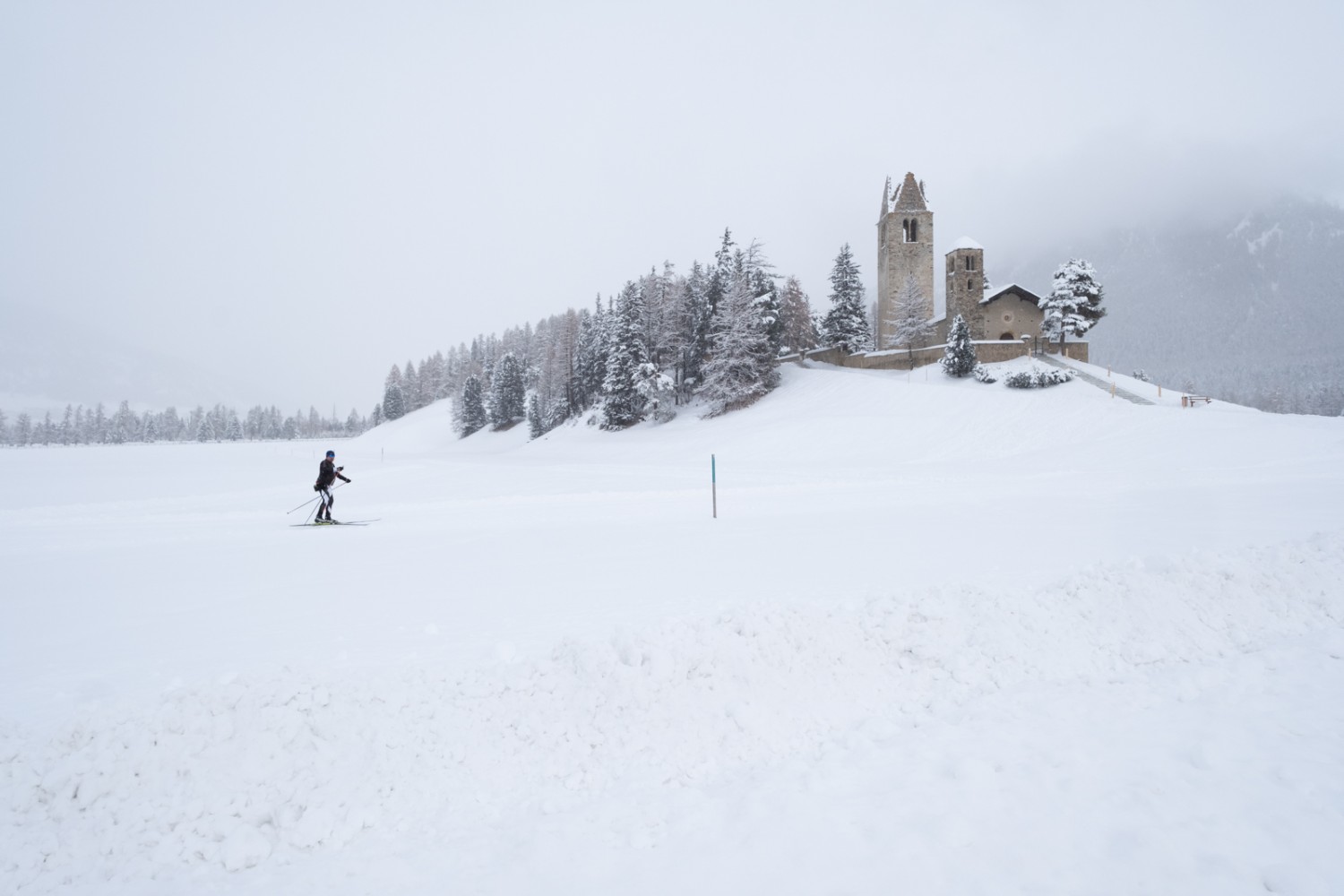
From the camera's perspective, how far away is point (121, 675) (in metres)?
6.32

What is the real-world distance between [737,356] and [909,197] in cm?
3307

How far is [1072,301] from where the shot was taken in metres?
48.8

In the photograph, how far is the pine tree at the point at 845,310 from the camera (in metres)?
59.2

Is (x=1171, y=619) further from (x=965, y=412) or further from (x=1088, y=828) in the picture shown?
(x=965, y=412)

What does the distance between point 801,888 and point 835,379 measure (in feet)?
156

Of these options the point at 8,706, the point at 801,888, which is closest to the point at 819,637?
the point at 801,888

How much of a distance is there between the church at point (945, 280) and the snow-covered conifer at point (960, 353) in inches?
136

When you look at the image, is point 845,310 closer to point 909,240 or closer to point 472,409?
point 909,240

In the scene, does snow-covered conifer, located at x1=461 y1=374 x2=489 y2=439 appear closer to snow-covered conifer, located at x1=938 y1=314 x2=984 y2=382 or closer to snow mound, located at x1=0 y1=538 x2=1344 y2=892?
snow-covered conifer, located at x1=938 y1=314 x2=984 y2=382

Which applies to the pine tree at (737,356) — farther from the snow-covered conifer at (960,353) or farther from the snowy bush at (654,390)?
the snow-covered conifer at (960,353)

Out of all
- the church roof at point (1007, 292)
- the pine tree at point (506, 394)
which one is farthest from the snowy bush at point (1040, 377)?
the pine tree at point (506, 394)

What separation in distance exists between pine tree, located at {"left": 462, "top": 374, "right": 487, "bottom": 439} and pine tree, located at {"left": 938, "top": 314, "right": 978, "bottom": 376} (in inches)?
2528

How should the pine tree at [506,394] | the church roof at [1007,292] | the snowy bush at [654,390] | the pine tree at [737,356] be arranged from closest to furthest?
the pine tree at [737,356] → the snowy bush at [654,390] → the church roof at [1007,292] → the pine tree at [506,394]

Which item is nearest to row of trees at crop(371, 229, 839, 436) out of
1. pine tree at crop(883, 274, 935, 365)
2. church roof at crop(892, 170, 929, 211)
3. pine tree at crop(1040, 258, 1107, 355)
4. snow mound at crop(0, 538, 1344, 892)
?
pine tree at crop(883, 274, 935, 365)
